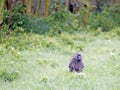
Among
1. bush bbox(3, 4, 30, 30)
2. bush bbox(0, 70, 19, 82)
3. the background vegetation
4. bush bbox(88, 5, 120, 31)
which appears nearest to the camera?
the background vegetation

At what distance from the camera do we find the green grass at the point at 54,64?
632 cm

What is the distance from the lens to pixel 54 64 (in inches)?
340

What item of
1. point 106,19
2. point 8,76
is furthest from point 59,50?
point 106,19

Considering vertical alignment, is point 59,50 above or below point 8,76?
below

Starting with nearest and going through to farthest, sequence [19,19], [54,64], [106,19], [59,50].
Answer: [54,64] < [59,50] < [19,19] < [106,19]

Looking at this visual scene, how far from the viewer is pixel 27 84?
21.0ft

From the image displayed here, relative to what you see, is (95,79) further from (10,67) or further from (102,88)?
(10,67)

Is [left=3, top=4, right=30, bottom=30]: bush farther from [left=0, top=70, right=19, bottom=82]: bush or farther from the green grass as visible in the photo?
[left=0, top=70, right=19, bottom=82]: bush

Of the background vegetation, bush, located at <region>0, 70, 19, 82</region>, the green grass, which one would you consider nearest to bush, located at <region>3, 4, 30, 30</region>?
the background vegetation

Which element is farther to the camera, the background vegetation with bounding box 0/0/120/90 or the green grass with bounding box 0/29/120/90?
the background vegetation with bounding box 0/0/120/90

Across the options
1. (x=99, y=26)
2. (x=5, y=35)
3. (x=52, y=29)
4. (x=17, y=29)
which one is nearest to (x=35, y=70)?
(x=5, y=35)

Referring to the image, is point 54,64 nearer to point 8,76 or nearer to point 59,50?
point 8,76

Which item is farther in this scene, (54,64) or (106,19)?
(106,19)

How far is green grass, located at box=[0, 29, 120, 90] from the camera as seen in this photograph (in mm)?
6324
